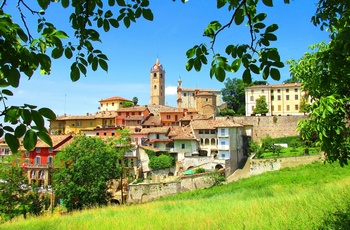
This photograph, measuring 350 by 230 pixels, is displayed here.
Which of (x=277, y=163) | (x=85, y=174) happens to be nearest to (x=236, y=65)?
(x=85, y=174)

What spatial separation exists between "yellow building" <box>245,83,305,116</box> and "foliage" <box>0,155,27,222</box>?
45429 millimetres

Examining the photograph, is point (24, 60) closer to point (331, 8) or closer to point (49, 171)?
point (331, 8)

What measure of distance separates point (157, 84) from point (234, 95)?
28294 millimetres

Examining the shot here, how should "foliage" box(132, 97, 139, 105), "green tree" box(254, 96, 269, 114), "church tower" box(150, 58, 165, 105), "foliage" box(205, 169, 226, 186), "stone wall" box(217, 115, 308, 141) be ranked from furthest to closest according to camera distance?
"church tower" box(150, 58, 165, 105)
"foliage" box(132, 97, 139, 105)
"green tree" box(254, 96, 269, 114)
"stone wall" box(217, 115, 308, 141)
"foliage" box(205, 169, 226, 186)

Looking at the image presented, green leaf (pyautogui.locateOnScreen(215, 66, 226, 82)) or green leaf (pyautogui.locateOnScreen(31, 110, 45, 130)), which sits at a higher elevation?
green leaf (pyautogui.locateOnScreen(215, 66, 226, 82))

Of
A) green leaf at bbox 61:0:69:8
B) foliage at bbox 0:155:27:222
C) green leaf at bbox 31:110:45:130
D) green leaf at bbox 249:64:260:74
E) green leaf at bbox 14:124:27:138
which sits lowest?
foliage at bbox 0:155:27:222

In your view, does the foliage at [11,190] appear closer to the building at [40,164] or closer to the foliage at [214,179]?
the building at [40,164]

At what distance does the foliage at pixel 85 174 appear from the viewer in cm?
2619

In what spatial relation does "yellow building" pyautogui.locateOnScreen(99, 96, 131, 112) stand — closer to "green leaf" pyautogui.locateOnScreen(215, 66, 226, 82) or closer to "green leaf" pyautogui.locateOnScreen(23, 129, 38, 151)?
"green leaf" pyautogui.locateOnScreen(215, 66, 226, 82)

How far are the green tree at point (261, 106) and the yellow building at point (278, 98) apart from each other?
6.51 feet

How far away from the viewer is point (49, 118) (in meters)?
1.84

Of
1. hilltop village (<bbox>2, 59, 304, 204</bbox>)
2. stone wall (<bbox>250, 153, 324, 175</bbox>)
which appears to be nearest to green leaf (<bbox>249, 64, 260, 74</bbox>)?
hilltop village (<bbox>2, 59, 304, 204</bbox>)

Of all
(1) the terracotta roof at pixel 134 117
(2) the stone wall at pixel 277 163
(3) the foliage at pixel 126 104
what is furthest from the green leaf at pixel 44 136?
(3) the foliage at pixel 126 104

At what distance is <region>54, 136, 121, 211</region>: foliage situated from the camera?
85.9ft
